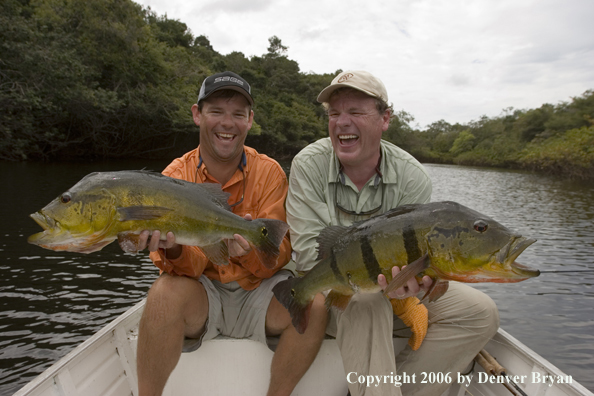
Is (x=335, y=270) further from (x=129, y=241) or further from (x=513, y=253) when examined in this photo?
(x=129, y=241)

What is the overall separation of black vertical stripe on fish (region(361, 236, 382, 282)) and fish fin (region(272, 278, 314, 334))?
0.49m

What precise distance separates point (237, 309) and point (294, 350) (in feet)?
2.10

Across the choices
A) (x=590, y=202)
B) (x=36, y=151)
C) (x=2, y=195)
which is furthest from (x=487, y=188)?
(x=36, y=151)

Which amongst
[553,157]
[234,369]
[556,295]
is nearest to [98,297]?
[234,369]

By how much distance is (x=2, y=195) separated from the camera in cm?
1482

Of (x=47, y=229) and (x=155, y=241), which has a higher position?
(x=47, y=229)

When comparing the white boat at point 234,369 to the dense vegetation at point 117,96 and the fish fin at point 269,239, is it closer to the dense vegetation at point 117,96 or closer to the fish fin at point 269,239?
the fish fin at point 269,239

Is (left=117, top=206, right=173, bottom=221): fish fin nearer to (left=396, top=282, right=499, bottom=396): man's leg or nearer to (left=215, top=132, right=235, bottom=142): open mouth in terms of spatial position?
(left=215, top=132, right=235, bottom=142): open mouth

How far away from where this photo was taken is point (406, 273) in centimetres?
235

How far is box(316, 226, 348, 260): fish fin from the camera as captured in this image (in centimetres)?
286

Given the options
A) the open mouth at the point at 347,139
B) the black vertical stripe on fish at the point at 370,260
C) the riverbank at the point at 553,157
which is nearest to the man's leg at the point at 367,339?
the black vertical stripe on fish at the point at 370,260

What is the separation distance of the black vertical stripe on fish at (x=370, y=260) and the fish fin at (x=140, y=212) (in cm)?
139

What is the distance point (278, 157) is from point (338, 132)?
5533cm

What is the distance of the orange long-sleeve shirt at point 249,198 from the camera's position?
10.8 feet
